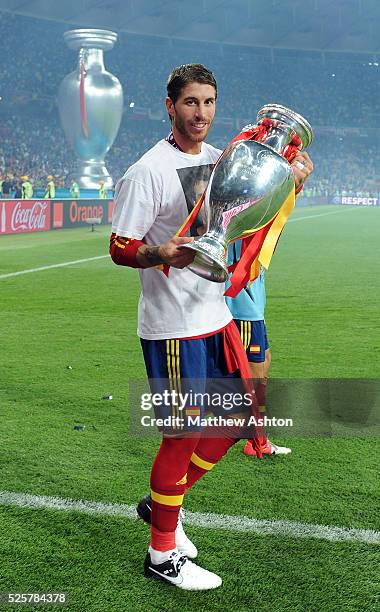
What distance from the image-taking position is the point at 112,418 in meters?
4.45

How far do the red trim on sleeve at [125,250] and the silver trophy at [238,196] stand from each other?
24 centimetres

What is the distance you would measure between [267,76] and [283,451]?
50.6m

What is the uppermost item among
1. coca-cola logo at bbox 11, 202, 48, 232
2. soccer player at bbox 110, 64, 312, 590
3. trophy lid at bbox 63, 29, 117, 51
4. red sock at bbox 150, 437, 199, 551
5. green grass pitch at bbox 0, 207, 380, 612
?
trophy lid at bbox 63, 29, 117, 51

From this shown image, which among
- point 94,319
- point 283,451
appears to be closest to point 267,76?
point 94,319

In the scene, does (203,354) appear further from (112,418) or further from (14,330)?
(14,330)

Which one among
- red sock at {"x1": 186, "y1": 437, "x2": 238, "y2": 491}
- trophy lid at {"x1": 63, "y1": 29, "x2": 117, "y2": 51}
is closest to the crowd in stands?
trophy lid at {"x1": 63, "y1": 29, "x2": 117, "y2": 51}

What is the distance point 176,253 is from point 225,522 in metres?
1.33

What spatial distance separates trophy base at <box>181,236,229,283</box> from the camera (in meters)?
2.03

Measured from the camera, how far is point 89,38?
88.3ft

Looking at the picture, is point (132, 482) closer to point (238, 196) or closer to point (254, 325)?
point (254, 325)

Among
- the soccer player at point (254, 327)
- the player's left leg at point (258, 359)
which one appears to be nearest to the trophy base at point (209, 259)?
the soccer player at point (254, 327)

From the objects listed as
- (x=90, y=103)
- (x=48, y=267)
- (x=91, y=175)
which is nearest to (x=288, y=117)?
(x=48, y=267)

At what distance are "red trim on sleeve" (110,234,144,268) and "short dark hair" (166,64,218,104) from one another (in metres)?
0.45

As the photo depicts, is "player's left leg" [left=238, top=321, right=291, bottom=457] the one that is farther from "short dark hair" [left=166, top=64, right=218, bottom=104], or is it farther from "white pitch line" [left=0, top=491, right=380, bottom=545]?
"short dark hair" [left=166, top=64, right=218, bottom=104]
